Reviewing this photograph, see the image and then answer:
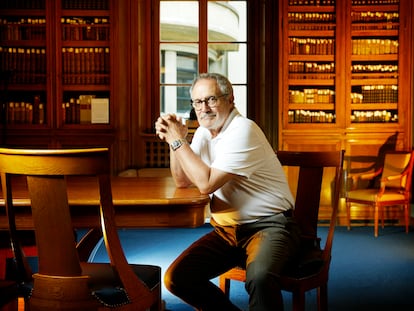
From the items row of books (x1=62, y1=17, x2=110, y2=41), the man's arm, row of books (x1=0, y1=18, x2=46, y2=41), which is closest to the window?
row of books (x1=62, y1=17, x2=110, y2=41)

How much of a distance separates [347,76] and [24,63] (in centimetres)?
346

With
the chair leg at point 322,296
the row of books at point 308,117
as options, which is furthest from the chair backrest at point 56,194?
the row of books at point 308,117

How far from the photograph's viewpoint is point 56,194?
1922mm

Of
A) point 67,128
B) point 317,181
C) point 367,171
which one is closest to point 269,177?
point 317,181

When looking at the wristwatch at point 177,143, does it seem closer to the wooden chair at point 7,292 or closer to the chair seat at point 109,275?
the chair seat at point 109,275

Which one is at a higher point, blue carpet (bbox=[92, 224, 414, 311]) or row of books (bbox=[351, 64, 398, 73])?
row of books (bbox=[351, 64, 398, 73])

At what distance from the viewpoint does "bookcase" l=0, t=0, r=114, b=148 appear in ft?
21.7

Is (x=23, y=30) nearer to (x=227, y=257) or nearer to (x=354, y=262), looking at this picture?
(x=354, y=262)

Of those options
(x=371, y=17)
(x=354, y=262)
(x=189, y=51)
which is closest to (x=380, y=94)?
(x=371, y=17)

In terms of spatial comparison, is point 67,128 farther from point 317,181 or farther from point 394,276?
point 317,181

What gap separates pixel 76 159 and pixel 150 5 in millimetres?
5380

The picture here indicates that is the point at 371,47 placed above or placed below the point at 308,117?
above

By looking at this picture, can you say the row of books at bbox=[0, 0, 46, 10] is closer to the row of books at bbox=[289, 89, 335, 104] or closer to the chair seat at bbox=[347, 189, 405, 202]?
the row of books at bbox=[289, 89, 335, 104]

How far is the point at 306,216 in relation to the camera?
2.86 m
